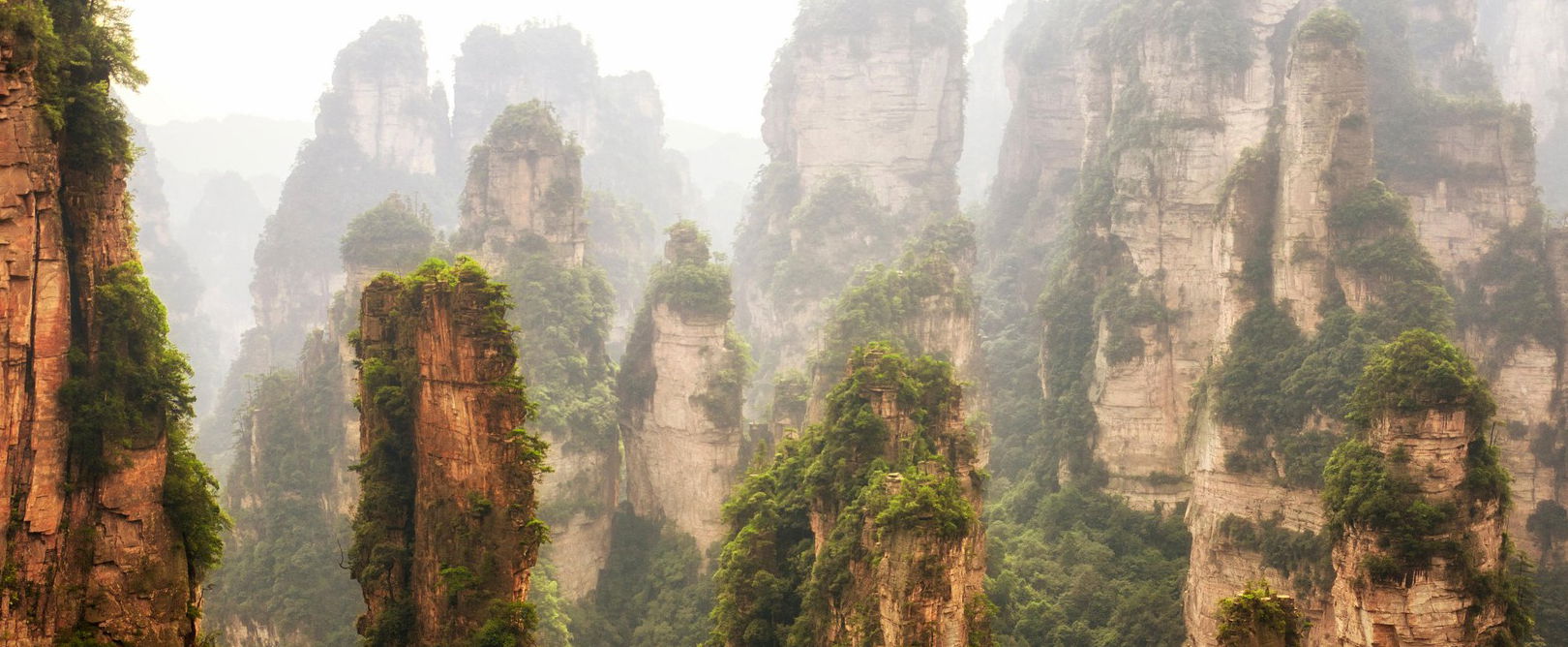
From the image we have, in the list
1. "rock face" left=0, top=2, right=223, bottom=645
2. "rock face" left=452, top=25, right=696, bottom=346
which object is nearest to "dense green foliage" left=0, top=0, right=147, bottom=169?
"rock face" left=0, top=2, right=223, bottom=645

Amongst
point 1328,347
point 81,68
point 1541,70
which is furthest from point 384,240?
point 1541,70

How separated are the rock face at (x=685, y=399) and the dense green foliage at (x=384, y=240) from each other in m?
9.60

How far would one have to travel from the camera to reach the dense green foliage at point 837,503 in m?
23.2

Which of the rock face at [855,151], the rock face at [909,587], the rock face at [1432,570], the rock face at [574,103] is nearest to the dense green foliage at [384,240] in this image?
the rock face at [855,151]

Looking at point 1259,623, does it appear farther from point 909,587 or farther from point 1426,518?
point 1426,518

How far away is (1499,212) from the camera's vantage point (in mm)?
40469

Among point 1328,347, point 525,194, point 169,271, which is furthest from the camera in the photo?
point 169,271

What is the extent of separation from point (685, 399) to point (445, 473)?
2313 cm

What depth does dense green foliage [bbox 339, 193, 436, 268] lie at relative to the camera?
47844mm

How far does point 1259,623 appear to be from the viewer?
64.0ft

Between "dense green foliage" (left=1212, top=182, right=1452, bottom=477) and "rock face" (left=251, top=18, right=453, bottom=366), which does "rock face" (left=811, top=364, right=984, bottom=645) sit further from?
"rock face" (left=251, top=18, right=453, bottom=366)

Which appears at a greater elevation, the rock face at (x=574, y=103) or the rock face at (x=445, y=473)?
the rock face at (x=574, y=103)

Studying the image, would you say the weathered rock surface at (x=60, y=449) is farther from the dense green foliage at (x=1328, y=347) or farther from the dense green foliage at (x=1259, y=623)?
the dense green foliage at (x=1328, y=347)

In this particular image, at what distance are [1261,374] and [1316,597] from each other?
6684 mm
